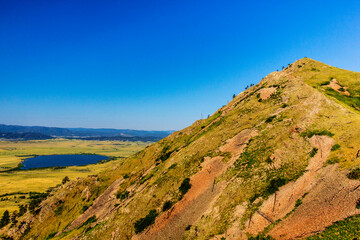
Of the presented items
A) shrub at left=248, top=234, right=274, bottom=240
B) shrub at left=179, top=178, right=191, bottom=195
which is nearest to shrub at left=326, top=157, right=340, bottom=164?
shrub at left=248, top=234, right=274, bottom=240

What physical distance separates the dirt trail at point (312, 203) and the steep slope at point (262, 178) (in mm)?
111

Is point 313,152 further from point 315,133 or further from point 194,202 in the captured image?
point 194,202

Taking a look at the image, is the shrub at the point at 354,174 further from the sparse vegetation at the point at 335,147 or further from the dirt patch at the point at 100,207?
the dirt patch at the point at 100,207

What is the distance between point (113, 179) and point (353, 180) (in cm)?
7401

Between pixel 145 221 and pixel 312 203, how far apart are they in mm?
29706

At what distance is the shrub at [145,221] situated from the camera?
35.6 meters

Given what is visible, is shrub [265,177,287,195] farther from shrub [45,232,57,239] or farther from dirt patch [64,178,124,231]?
shrub [45,232,57,239]

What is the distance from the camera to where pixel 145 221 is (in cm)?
3619

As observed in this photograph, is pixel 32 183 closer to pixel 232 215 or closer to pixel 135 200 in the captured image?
pixel 135 200

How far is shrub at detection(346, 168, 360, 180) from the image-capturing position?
79.8 ft

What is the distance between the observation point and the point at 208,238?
2795 centimetres

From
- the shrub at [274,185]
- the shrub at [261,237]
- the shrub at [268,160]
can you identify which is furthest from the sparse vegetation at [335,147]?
the shrub at [261,237]

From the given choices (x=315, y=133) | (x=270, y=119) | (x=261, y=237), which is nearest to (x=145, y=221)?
(x=261, y=237)

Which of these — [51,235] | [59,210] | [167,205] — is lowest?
[51,235]
